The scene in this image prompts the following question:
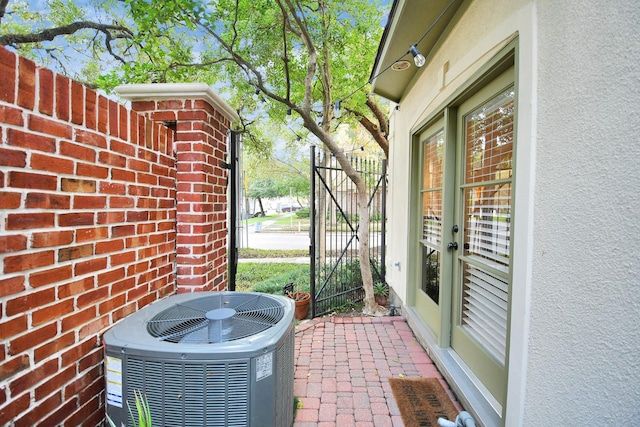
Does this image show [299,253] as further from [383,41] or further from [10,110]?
[10,110]

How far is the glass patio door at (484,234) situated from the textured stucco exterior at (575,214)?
21cm

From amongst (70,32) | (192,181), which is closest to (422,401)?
(192,181)

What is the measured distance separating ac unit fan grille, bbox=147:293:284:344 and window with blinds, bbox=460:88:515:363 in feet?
4.44

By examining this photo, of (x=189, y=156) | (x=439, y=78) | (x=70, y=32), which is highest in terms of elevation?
(x=70, y=32)

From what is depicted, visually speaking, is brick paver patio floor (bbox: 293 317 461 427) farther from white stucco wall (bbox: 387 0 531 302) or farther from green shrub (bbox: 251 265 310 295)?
green shrub (bbox: 251 265 310 295)

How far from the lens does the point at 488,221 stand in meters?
2.01

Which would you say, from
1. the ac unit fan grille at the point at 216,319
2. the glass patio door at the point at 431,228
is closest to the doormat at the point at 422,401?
the glass patio door at the point at 431,228

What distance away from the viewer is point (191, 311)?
161 cm

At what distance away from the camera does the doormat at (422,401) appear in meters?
1.95

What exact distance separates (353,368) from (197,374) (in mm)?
1759

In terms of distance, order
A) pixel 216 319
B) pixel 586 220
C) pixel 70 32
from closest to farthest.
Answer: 1. pixel 586 220
2. pixel 216 319
3. pixel 70 32

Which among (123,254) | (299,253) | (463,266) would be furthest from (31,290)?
(299,253)

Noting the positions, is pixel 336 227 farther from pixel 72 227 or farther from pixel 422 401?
pixel 72 227

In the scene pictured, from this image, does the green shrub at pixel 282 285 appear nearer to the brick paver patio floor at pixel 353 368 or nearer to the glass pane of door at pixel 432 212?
the brick paver patio floor at pixel 353 368
